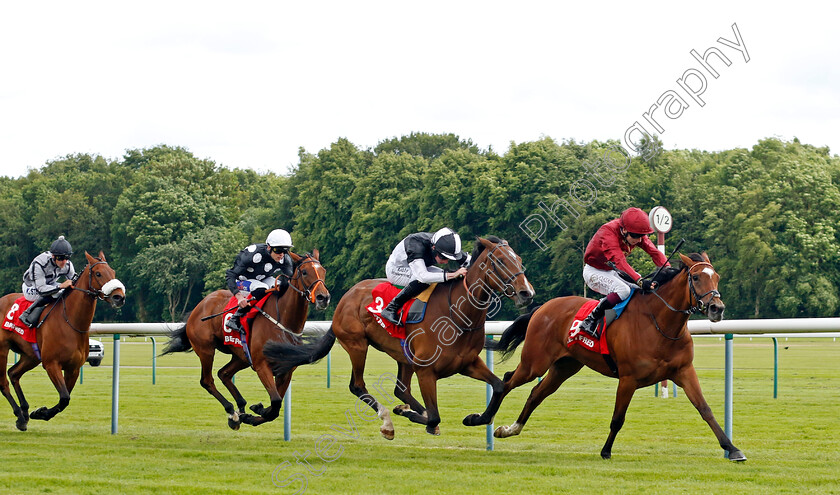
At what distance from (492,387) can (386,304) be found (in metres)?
1.29

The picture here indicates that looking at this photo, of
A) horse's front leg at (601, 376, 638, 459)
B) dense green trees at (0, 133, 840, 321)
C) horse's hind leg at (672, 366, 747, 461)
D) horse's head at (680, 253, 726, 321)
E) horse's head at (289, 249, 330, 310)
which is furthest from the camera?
dense green trees at (0, 133, 840, 321)

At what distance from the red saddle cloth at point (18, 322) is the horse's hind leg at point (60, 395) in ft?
1.84

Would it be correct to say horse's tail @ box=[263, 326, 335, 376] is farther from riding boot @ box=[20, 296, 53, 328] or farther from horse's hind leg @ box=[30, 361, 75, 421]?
riding boot @ box=[20, 296, 53, 328]

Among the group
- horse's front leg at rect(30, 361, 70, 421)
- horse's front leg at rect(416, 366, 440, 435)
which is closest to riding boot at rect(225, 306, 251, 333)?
horse's front leg at rect(30, 361, 70, 421)

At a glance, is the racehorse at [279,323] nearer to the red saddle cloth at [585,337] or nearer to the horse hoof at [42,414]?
the horse hoof at [42,414]

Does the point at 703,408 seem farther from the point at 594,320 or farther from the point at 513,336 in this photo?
the point at 513,336

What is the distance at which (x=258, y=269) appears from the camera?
952 centimetres

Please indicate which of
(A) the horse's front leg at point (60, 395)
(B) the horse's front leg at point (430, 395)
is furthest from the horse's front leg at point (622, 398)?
(A) the horse's front leg at point (60, 395)

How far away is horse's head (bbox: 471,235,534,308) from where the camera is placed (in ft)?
22.4

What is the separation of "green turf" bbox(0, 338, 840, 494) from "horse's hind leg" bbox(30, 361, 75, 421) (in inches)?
8.6

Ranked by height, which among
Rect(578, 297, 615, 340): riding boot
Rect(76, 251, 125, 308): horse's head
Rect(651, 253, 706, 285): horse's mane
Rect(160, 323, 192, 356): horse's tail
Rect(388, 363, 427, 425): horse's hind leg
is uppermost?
Rect(651, 253, 706, 285): horse's mane

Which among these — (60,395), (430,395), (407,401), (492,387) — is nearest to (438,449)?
(407,401)

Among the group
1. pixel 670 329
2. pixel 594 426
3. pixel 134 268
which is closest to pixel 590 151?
pixel 134 268

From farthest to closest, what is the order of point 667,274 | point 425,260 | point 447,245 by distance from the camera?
1. point 425,260
2. point 447,245
3. point 667,274
